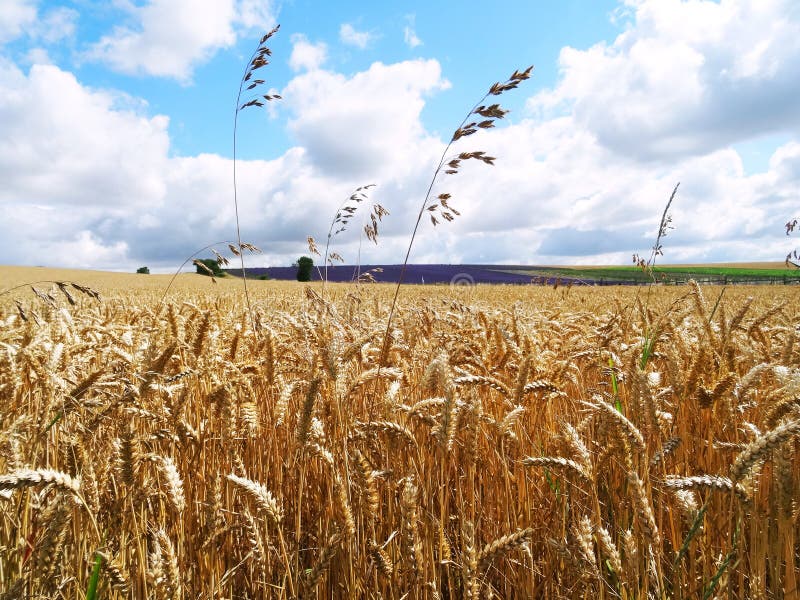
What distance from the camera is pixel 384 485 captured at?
1941mm

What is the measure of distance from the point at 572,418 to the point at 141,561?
7.48ft

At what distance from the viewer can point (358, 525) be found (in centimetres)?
163

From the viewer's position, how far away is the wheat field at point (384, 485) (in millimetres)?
1239

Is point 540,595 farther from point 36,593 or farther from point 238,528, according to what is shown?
point 36,593

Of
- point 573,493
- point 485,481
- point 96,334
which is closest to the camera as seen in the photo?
point 573,493

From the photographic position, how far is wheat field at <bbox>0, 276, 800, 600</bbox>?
1.24 meters

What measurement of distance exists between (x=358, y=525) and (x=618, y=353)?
2008mm

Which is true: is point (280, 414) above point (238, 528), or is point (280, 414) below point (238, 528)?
above

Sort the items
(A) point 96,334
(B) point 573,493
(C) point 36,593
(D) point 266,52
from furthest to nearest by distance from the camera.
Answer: (A) point 96,334 → (D) point 266,52 → (B) point 573,493 → (C) point 36,593

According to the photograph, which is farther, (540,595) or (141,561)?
(540,595)

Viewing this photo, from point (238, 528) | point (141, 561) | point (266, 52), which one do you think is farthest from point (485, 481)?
point (266, 52)

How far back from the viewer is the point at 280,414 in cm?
182

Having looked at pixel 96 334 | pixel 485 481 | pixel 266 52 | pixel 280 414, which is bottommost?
pixel 485 481

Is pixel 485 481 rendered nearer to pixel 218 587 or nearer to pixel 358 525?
pixel 358 525
